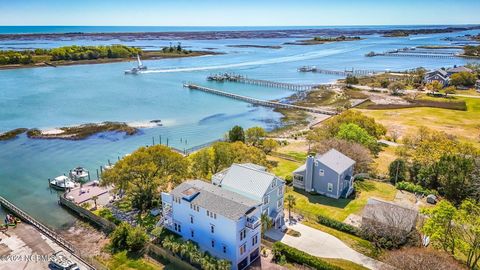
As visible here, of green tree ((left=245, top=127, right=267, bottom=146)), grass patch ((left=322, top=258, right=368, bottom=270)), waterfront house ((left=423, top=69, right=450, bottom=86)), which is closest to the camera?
grass patch ((left=322, top=258, right=368, bottom=270))

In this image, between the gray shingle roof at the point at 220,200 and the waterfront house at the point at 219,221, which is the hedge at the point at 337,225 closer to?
the waterfront house at the point at 219,221

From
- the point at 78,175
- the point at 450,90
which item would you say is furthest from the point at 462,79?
the point at 78,175

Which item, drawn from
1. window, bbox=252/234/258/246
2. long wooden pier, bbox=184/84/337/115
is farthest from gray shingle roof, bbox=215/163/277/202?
long wooden pier, bbox=184/84/337/115

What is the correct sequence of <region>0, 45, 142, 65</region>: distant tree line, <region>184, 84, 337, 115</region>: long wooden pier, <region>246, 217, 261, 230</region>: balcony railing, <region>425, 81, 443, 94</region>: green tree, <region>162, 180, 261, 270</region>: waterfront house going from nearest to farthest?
<region>162, 180, 261, 270</region>: waterfront house → <region>246, 217, 261, 230</region>: balcony railing → <region>184, 84, 337, 115</region>: long wooden pier → <region>425, 81, 443, 94</region>: green tree → <region>0, 45, 142, 65</region>: distant tree line

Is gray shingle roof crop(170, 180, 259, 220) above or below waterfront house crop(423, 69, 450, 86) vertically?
below

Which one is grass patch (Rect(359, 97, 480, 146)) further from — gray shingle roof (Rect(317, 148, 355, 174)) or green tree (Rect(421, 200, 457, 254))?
green tree (Rect(421, 200, 457, 254))

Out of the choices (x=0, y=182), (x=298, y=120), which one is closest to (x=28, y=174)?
(x=0, y=182)

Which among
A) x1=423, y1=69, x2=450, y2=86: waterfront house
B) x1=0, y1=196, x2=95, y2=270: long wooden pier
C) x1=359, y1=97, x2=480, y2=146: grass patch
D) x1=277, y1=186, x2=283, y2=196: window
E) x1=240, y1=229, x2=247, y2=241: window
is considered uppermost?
x1=423, y1=69, x2=450, y2=86: waterfront house

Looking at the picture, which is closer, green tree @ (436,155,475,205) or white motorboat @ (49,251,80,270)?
white motorboat @ (49,251,80,270)
